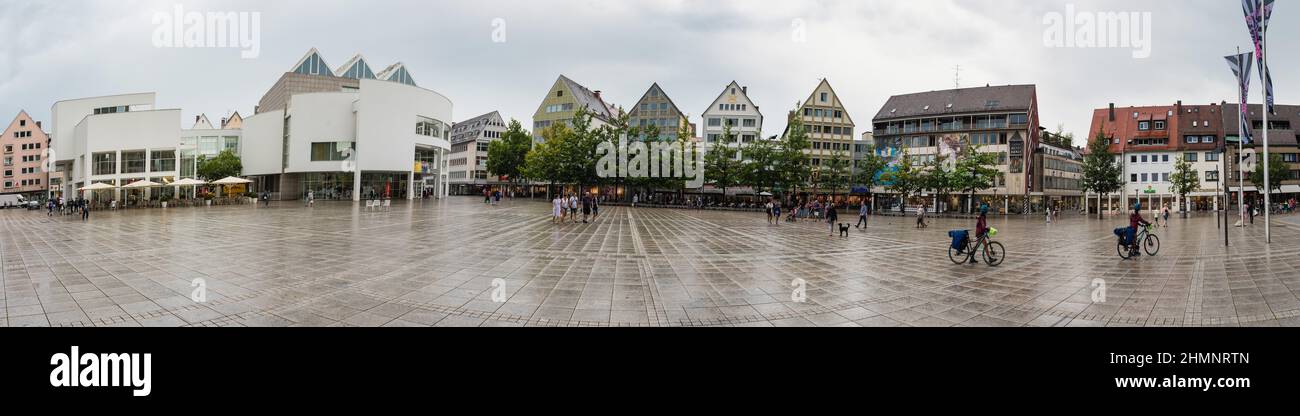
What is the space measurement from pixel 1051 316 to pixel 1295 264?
11.6m

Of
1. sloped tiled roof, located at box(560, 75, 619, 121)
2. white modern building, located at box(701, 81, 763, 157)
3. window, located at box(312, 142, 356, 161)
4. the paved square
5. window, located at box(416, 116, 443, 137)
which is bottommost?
the paved square

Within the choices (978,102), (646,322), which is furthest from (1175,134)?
(646,322)

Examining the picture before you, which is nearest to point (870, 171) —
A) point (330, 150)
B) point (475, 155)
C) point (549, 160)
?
point (549, 160)

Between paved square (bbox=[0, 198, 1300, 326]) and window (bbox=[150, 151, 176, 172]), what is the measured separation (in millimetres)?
44037

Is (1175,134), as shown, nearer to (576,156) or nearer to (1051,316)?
(576,156)

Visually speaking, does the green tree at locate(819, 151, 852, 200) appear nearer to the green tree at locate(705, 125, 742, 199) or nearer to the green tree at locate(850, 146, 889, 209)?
the green tree at locate(850, 146, 889, 209)

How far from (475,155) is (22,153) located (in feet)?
266

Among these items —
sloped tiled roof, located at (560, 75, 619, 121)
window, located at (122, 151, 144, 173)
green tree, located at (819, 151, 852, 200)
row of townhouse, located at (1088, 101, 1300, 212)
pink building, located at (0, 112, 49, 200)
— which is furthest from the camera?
pink building, located at (0, 112, 49, 200)

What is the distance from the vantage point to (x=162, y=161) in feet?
166

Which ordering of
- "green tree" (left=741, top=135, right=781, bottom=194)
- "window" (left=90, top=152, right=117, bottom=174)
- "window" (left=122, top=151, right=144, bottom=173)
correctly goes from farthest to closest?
"green tree" (left=741, top=135, right=781, bottom=194) < "window" (left=122, top=151, right=144, bottom=173) < "window" (left=90, top=152, right=117, bottom=174)

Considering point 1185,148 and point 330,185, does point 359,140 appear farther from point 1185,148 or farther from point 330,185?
point 1185,148

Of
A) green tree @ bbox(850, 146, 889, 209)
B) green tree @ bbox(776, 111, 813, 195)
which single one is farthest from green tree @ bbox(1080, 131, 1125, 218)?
green tree @ bbox(776, 111, 813, 195)

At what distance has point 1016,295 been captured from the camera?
845 cm

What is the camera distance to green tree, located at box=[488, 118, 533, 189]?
77.1 metres
